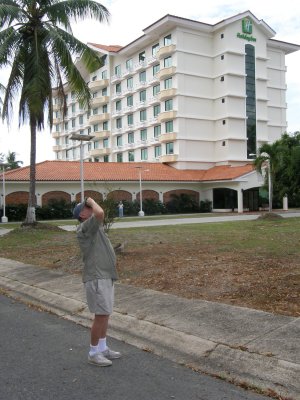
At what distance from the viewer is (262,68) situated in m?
58.9

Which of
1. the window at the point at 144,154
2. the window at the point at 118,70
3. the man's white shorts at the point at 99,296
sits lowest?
the man's white shorts at the point at 99,296

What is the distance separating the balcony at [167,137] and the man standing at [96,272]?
4972cm

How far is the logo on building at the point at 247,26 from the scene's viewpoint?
56125 mm

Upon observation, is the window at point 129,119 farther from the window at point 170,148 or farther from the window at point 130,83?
the window at point 170,148

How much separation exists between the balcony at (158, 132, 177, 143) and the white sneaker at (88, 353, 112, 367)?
49.9 meters

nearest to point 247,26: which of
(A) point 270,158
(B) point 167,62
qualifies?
(B) point 167,62

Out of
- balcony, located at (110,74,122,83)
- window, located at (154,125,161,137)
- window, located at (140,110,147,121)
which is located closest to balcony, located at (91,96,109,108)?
balcony, located at (110,74,122,83)

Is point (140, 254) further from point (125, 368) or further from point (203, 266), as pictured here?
point (125, 368)

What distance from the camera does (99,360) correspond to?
5012mm

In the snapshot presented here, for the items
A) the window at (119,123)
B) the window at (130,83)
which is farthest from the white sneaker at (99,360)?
the window at (119,123)

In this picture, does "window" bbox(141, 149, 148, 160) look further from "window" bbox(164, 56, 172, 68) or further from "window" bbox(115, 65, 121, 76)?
"window" bbox(115, 65, 121, 76)

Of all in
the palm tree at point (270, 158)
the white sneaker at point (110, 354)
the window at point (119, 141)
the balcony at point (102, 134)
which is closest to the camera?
the white sneaker at point (110, 354)

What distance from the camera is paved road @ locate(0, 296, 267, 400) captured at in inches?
168

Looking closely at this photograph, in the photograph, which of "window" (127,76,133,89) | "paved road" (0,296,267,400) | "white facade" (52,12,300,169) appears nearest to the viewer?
"paved road" (0,296,267,400)
